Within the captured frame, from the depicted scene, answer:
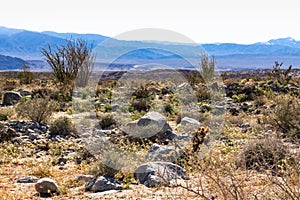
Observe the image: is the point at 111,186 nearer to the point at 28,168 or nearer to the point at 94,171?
the point at 94,171

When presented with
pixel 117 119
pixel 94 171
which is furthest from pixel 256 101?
pixel 94 171

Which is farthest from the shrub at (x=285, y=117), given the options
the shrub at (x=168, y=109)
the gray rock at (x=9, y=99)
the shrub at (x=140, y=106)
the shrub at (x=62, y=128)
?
the gray rock at (x=9, y=99)

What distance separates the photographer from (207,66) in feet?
77.4

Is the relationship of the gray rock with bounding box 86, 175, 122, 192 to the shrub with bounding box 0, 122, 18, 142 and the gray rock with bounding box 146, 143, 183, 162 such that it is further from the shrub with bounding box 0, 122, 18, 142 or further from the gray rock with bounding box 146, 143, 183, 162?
the shrub with bounding box 0, 122, 18, 142

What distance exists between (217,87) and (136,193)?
46.1 ft

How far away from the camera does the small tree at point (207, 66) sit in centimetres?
2328

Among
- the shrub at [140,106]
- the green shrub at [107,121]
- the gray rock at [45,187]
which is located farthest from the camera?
the shrub at [140,106]

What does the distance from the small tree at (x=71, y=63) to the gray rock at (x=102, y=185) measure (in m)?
15.6

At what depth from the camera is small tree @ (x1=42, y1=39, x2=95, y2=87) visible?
69.5 feet

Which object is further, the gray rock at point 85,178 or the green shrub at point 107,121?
the green shrub at point 107,121

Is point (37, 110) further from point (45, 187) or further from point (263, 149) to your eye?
point (263, 149)

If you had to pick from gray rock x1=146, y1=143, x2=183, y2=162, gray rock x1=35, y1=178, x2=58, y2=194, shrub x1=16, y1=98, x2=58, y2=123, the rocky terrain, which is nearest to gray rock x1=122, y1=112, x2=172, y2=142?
the rocky terrain

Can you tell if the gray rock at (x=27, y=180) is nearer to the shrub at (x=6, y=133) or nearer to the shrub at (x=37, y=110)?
the shrub at (x=6, y=133)

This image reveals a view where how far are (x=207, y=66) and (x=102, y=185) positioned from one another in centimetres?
1855
